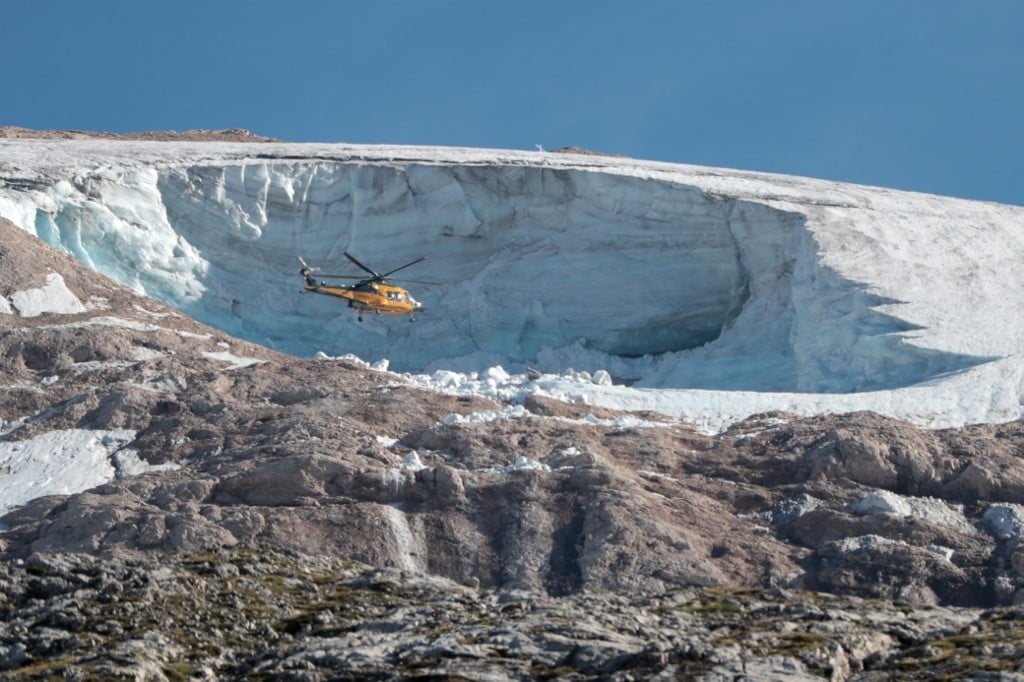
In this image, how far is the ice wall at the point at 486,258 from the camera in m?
45.9

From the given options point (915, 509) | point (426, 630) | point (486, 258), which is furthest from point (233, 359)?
point (426, 630)

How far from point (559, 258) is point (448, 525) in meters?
17.9

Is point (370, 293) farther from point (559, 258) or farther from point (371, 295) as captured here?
point (559, 258)

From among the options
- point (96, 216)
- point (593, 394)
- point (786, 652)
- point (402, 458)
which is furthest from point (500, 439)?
point (96, 216)

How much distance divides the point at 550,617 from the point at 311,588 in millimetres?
3782

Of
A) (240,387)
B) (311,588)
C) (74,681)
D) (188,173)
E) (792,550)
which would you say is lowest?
(74,681)

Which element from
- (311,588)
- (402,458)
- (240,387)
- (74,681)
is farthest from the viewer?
(240,387)

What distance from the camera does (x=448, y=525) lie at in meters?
31.5

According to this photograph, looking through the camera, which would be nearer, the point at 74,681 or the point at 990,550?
the point at 74,681

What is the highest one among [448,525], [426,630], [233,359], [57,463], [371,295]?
[371,295]

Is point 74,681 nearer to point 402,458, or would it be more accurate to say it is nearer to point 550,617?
point 550,617

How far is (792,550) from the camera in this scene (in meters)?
31.9

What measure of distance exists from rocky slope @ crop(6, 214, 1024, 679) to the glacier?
5156 millimetres

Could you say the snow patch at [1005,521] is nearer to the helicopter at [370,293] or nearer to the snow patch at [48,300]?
the helicopter at [370,293]
